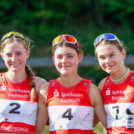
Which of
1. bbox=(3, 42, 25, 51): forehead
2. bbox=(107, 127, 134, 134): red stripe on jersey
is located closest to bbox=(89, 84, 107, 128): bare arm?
bbox=(107, 127, 134, 134): red stripe on jersey

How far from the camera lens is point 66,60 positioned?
11.8 ft

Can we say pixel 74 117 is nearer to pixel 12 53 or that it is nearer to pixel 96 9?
pixel 12 53

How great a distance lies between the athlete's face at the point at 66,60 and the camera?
142 inches

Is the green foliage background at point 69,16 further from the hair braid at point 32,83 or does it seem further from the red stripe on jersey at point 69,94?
the red stripe on jersey at point 69,94

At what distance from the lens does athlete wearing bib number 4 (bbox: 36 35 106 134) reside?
353 centimetres

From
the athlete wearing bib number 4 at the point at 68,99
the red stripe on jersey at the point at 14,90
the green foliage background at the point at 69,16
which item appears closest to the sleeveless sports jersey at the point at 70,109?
the athlete wearing bib number 4 at the point at 68,99

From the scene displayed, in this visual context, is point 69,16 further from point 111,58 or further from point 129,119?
point 129,119

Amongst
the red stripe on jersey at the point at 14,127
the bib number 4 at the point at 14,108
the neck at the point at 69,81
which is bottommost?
the red stripe on jersey at the point at 14,127

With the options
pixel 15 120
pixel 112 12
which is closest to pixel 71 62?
pixel 15 120

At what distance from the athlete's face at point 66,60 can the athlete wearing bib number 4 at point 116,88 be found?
1.05 ft

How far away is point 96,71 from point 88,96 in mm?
3560

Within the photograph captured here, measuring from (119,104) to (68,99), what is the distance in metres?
0.61

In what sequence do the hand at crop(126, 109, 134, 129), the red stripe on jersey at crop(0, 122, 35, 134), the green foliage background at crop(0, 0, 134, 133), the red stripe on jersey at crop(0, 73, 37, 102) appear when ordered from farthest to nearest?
the green foliage background at crop(0, 0, 134, 133) < the red stripe on jersey at crop(0, 73, 37, 102) < the red stripe on jersey at crop(0, 122, 35, 134) < the hand at crop(126, 109, 134, 129)

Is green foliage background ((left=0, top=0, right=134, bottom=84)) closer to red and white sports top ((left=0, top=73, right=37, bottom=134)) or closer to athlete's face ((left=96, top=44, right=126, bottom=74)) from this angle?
red and white sports top ((left=0, top=73, right=37, bottom=134))
